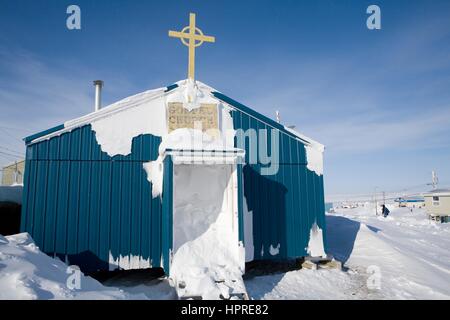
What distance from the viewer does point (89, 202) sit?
751 cm

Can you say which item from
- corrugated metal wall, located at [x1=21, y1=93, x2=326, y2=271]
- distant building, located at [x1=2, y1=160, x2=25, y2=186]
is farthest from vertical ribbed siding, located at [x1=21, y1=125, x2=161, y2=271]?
distant building, located at [x1=2, y1=160, x2=25, y2=186]

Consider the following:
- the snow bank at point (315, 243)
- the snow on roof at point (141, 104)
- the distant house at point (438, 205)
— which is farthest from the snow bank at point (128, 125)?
the distant house at point (438, 205)

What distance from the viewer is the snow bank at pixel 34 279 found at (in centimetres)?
375

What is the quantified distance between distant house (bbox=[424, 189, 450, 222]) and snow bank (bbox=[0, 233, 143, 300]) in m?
38.5

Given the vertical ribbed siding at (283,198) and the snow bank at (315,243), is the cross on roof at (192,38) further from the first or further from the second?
the snow bank at (315,243)

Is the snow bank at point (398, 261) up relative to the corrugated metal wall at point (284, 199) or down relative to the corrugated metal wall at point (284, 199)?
down

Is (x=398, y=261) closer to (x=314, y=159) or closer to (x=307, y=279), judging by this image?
(x=307, y=279)

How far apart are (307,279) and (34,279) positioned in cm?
674

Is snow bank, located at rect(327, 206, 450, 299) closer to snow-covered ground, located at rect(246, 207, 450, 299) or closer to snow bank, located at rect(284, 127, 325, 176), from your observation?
snow-covered ground, located at rect(246, 207, 450, 299)

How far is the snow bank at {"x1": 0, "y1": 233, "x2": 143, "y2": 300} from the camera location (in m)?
3.75

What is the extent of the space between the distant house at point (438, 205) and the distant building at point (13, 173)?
41.1 m
